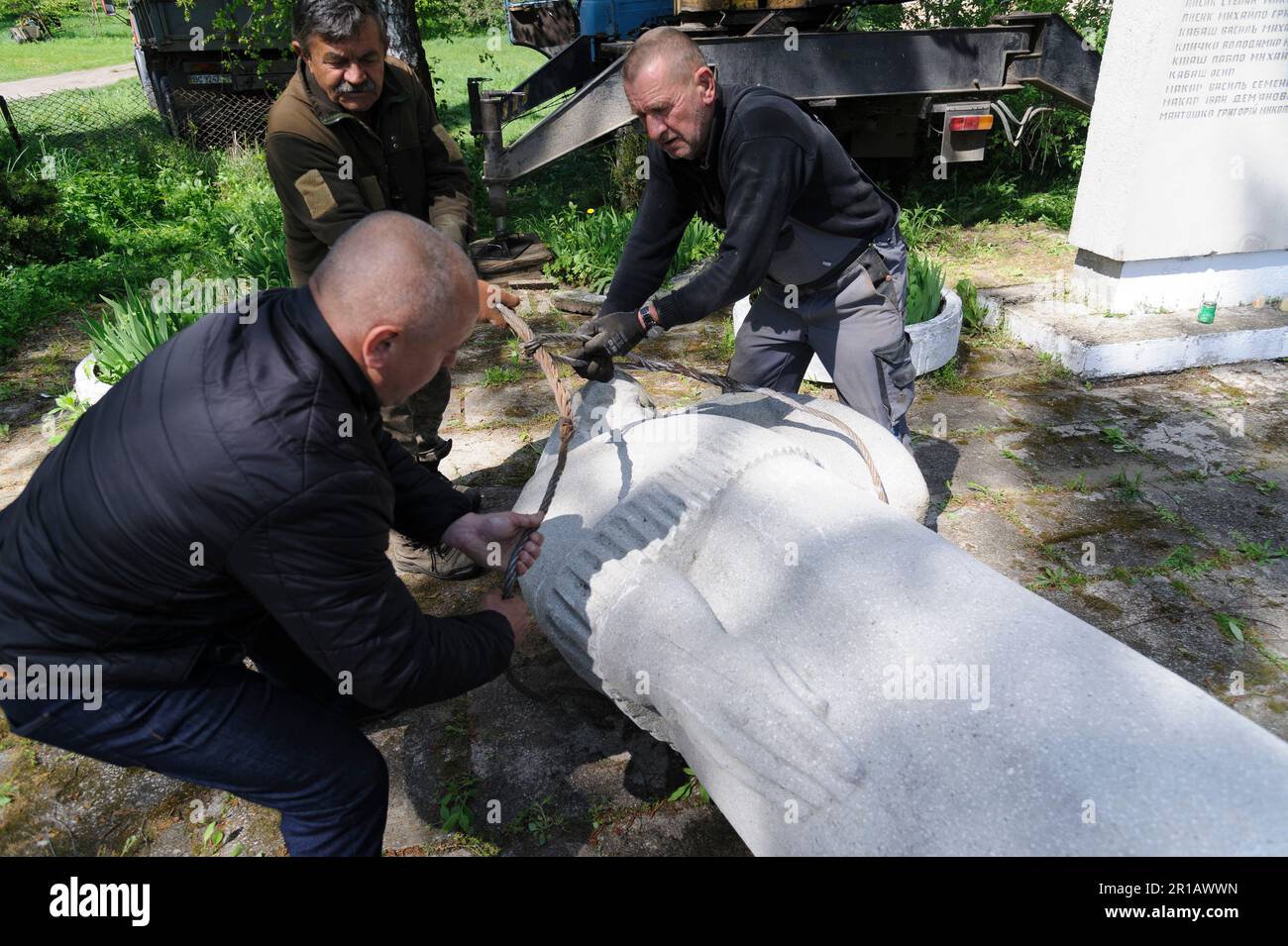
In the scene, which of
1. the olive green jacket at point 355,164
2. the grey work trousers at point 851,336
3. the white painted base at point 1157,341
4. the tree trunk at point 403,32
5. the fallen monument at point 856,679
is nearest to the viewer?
the fallen monument at point 856,679

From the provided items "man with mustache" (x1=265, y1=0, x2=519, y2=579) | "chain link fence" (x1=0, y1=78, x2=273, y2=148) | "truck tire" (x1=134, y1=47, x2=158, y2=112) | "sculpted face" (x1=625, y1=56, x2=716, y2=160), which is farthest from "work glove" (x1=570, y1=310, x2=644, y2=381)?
"truck tire" (x1=134, y1=47, x2=158, y2=112)

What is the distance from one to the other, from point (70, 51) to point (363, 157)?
851 inches

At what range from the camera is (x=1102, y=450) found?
3.45 m

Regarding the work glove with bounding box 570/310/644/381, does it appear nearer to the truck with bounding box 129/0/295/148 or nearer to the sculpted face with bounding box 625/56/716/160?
the sculpted face with bounding box 625/56/716/160

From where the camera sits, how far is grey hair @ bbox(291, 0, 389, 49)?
2299 millimetres

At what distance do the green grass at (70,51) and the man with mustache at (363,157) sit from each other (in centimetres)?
1517

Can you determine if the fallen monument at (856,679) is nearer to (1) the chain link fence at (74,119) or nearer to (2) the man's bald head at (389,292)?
(2) the man's bald head at (389,292)

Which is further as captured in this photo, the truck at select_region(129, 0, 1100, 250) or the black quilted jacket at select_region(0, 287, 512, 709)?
the truck at select_region(129, 0, 1100, 250)

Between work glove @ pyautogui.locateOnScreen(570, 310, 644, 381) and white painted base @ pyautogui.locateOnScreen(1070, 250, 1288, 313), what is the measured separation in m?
3.15

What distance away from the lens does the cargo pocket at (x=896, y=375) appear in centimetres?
266

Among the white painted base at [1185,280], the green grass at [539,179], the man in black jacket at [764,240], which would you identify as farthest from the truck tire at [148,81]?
the white painted base at [1185,280]

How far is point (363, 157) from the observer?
8.68ft

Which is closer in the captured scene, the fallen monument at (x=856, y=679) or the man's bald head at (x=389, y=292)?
the fallen monument at (x=856, y=679)
